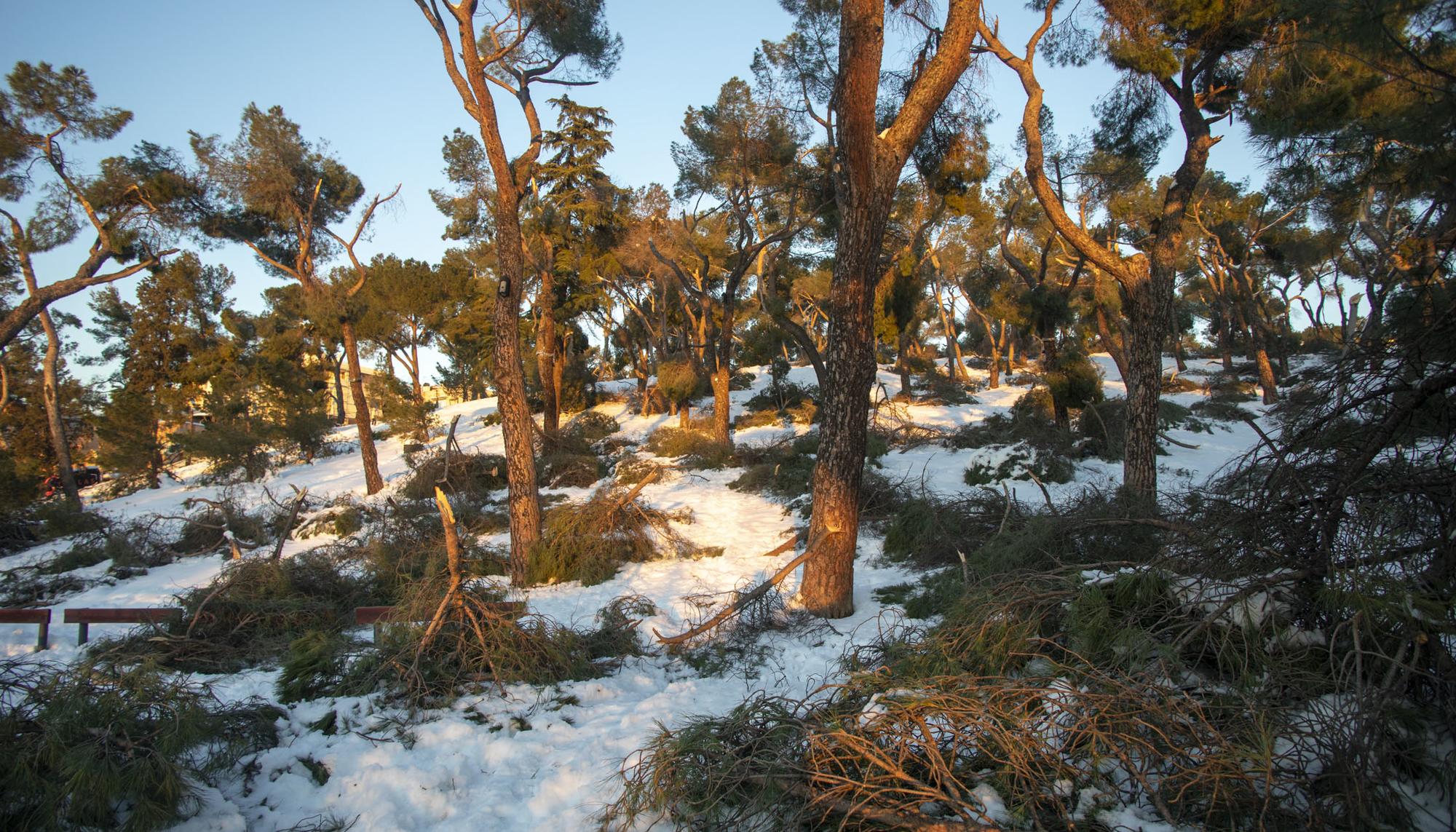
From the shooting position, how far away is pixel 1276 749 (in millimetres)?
2951

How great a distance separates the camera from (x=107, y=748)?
10.4 feet

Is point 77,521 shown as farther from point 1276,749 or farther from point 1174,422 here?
point 1174,422

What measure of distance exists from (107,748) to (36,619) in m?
5.19

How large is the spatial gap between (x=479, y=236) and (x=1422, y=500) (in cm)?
2286

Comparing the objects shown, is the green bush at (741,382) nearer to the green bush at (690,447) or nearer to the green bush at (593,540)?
the green bush at (690,447)

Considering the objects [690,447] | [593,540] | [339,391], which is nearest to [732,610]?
[593,540]

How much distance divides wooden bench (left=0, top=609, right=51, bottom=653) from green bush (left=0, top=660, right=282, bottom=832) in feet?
11.6

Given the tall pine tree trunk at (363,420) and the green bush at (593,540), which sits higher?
the tall pine tree trunk at (363,420)

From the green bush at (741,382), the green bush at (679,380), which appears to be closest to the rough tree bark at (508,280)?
the green bush at (679,380)

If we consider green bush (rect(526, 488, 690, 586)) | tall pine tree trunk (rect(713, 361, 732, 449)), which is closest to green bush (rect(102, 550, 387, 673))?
green bush (rect(526, 488, 690, 586))

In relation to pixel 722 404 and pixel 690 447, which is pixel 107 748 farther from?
pixel 722 404

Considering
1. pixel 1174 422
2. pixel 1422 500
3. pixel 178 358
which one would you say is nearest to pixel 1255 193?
pixel 1174 422

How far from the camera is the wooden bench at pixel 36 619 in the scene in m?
6.45

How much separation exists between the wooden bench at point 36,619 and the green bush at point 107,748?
3528 mm
